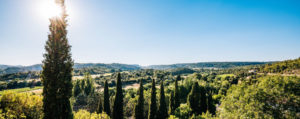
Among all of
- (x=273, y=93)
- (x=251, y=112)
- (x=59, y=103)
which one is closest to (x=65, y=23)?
(x=59, y=103)

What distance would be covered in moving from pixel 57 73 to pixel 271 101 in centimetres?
2202

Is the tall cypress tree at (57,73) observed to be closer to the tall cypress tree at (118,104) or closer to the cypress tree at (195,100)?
the tall cypress tree at (118,104)

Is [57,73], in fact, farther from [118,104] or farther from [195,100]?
[195,100]

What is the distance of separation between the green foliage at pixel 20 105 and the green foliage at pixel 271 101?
22175 millimetres

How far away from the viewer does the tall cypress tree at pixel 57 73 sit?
34.6 ft

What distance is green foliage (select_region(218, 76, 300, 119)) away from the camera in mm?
13562

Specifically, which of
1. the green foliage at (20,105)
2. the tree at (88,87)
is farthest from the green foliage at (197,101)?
the tree at (88,87)

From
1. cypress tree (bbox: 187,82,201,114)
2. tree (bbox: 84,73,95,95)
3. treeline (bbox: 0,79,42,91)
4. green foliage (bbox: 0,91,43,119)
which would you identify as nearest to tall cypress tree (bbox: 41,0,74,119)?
green foliage (bbox: 0,91,43,119)

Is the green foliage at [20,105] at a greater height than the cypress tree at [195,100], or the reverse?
the green foliage at [20,105]

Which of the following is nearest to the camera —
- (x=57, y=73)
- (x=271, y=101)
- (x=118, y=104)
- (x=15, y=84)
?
(x=57, y=73)

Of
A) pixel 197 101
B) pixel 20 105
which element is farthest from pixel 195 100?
pixel 20 105

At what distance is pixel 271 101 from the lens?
14727mm

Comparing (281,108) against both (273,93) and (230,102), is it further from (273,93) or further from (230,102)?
(230,102)

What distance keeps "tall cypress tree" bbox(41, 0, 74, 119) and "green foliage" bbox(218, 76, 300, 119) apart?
60.0 ft
